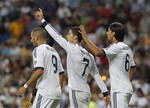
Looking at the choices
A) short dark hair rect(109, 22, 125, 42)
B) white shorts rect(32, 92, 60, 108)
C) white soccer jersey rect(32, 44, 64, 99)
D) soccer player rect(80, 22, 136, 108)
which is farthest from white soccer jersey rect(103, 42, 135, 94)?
white shorts rect(32, 92, 60, 108)

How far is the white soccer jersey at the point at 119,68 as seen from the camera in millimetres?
12641

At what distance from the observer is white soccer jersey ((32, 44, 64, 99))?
500 inches

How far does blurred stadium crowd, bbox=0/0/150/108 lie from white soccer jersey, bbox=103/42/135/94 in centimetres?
777

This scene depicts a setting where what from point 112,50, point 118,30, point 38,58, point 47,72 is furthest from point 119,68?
point 38,58

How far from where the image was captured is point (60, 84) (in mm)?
13250

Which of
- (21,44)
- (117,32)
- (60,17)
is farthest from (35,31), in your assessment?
(60,17)

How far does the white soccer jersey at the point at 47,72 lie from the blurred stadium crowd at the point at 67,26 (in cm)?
760

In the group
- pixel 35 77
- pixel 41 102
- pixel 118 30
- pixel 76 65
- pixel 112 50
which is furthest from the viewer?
pixel 76 65

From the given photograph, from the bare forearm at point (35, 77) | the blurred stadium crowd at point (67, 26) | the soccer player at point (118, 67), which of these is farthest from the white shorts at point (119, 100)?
the blurred stadium crowd at point (67, 26)

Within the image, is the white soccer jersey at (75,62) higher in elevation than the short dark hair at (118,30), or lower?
lower

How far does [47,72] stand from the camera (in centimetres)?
1275

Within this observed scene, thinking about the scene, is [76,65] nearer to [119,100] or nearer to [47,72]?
[47,72]

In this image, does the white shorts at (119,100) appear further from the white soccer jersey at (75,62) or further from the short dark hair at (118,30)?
the short dark hair at (118,30)

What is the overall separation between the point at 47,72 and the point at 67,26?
11.7 m
